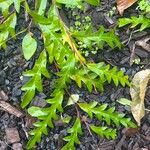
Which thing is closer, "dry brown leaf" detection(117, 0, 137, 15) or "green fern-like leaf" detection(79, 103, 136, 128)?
"green fern-like leaf" detection(79, 103, 136, 128)

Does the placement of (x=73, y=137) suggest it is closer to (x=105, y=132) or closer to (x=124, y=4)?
(x=105, y=132)

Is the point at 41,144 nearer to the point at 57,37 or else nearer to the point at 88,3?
the point at 57,37

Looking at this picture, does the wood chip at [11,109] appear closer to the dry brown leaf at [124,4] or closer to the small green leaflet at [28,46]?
the small green leaflet at [28,46]

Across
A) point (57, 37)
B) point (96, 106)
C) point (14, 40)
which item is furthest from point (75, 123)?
point (14, 40)

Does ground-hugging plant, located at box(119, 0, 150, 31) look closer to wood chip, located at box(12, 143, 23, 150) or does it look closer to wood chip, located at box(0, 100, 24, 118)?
wood chip, located at box(0, 100, 24, 118)

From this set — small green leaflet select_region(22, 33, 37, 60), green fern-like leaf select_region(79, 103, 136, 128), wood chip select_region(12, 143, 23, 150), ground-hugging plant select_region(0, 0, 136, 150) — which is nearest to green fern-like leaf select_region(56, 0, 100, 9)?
ground-hugging plant select_region(0, 0, 136, 150)

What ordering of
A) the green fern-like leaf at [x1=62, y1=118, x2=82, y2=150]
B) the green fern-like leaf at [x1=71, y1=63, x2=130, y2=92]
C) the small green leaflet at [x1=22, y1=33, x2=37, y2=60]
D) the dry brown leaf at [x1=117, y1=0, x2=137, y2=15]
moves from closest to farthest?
the green fern-like leaf at [x1=62, y1=118, x2=82, y2=150] < the green fern-like leaf at [x1=71, y1=63, x2=130, y2=92] < the small green leaflet at [x1=22, y1=33, x2=37, y2=60] < the dry brown leaf at [x1=117, y1=0, x2=137, y2=15]
